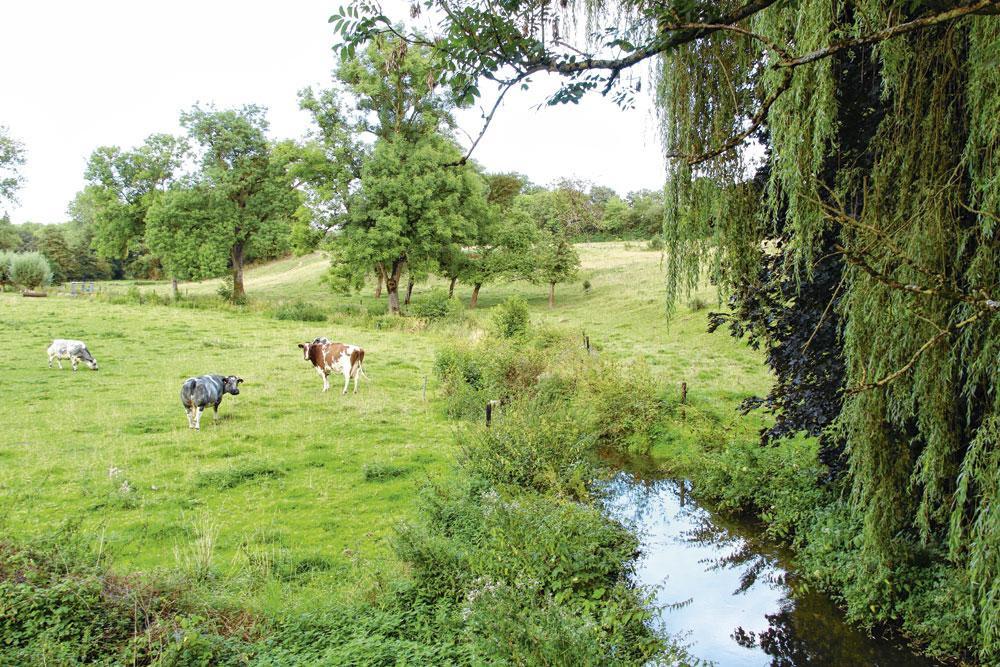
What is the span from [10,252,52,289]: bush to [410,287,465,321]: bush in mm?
23581

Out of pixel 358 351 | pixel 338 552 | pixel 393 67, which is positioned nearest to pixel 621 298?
pixel 358 351

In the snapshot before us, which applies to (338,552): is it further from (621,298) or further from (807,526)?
(621,298)

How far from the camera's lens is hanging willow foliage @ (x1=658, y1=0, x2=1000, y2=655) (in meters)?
4.18

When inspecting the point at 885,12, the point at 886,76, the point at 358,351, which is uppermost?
the point at 885,12

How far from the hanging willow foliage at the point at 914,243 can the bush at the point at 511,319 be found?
45.4ft

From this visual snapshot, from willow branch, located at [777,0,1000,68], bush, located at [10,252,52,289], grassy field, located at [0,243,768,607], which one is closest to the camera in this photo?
willow branch, located at [777,0,1000,68]

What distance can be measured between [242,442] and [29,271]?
35217 millimetres

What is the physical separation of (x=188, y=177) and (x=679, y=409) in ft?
112

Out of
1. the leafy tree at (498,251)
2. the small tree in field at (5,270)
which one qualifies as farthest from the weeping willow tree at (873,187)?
the small tree in field at (5,270)

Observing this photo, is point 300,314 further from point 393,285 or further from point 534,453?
point 534,453

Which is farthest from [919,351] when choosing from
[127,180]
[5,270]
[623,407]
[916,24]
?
[5,270]

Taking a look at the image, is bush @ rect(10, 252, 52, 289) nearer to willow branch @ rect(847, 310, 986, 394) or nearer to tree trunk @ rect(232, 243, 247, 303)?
tree trunk @ rect(232, 243, 247, 303)

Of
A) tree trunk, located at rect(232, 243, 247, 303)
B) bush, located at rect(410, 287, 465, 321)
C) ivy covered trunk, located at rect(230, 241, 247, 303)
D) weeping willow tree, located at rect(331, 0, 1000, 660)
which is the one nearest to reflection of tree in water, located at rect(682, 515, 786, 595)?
weeping willow tree, located at rect(331, 0, 1000, 660)

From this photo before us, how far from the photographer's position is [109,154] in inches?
1449
